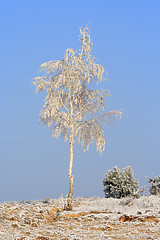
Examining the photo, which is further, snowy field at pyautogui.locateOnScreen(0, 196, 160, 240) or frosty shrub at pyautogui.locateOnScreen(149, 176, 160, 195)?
frosty shrub at pyautogui.locateOnScreen(149, 176, 160, 195)

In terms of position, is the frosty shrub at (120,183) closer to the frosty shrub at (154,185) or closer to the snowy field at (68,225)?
the frosty shrub at (154,185)

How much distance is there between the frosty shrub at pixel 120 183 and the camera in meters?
18.9

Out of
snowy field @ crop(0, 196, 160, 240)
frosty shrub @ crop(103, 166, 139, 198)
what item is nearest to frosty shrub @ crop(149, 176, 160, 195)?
frosty shrub @ crop(103, 166, 139, 198)

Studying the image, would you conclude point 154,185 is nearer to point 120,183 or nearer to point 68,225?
point 120,183

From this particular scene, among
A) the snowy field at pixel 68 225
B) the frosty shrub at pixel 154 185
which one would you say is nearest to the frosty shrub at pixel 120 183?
the frosty shrub at pixel 154 185

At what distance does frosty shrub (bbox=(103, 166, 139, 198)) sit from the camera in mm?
18938

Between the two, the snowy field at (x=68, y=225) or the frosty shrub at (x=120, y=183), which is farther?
the frosty shrub at (x=120, y=183)

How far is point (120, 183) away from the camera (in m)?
19.0

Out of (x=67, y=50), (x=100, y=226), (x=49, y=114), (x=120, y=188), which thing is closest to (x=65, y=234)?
(x=100, y=226)

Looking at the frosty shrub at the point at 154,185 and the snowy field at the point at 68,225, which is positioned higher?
the frosty shrub at the point at 154,185

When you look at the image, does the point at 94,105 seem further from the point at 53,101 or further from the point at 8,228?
the point at 8,228

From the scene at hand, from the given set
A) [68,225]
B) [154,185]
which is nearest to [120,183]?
[154,185]

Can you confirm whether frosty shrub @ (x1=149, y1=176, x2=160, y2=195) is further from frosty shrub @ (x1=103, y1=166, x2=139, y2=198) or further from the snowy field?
the snowy field

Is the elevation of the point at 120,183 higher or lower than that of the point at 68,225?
higher
